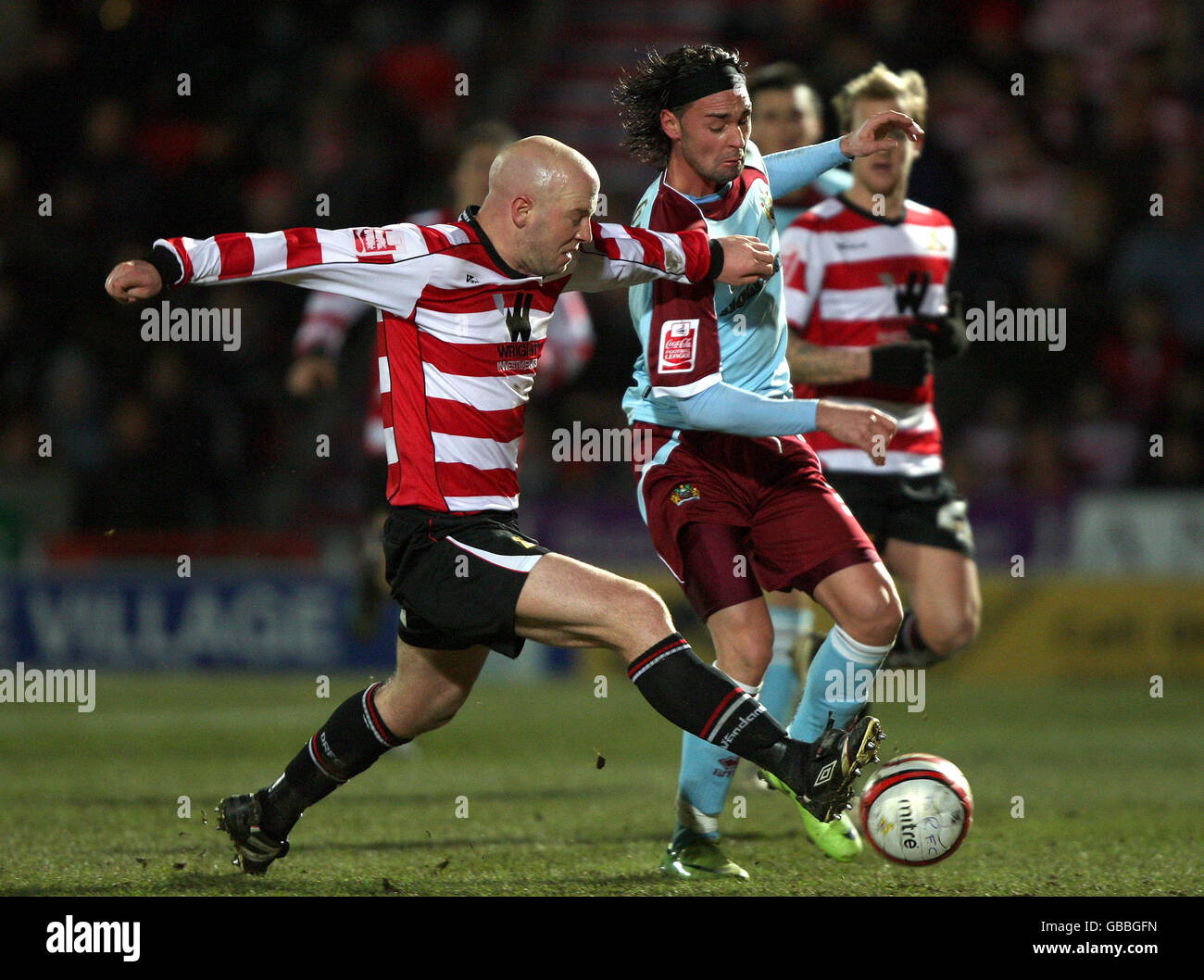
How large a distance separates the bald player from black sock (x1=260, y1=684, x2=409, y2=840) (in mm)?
57

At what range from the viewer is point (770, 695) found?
590 centimetres

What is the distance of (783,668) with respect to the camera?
594cm

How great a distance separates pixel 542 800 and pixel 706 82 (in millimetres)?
2860

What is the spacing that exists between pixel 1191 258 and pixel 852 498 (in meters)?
7.20

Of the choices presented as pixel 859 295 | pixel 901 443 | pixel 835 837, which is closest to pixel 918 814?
pixel 835 837

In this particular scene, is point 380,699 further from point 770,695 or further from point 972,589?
point 972,589

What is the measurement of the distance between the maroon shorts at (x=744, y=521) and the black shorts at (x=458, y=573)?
58 cm

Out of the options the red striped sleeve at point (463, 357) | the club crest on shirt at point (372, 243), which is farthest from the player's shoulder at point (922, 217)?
the club crest on shirt at point (372, 243)

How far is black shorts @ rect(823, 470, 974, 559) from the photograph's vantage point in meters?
5.71

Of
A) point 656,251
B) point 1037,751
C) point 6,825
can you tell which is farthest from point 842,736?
point 1037,751

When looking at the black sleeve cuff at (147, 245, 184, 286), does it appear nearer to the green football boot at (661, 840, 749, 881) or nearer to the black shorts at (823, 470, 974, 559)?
the green football boot at (661, 840, 749, 881)

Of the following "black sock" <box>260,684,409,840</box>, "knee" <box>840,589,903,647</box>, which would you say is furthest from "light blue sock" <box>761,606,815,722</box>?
"black sock" <box>260,684,409,840</box>

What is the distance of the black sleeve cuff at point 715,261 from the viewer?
4.31 meters

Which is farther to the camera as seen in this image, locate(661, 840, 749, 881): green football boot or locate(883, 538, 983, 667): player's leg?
locate(883, 538, 983, 667): player's leg
